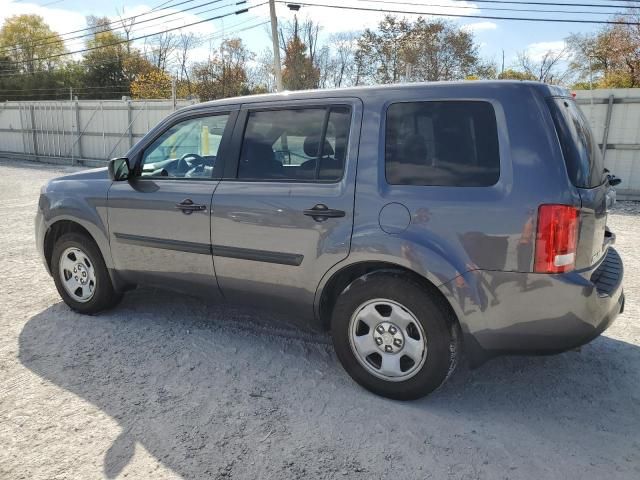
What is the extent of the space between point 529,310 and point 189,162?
2.62 metres

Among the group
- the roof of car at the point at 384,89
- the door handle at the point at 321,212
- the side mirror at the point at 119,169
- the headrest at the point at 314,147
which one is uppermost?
the roof of car at the point at 384,89

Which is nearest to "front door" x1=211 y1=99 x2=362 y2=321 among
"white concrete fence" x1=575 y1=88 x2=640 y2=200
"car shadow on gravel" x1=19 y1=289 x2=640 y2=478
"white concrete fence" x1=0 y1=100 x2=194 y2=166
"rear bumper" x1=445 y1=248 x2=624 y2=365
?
"car shadow on gravel" x1=19 y1=289 x2=640 y2=478

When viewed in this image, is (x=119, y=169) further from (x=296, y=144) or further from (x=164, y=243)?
(x=296, y=144)

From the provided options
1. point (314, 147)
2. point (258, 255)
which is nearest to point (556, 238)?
point (314, 147)

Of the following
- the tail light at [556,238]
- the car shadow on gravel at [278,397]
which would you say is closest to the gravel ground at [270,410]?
the car shadow on gravel at [278,397]

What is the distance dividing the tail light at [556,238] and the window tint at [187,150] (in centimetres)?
221

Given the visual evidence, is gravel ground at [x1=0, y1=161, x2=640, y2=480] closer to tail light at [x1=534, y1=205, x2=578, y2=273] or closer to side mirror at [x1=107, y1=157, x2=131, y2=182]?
tail light at [x1=534, y1=205, x2=578, y2=273]

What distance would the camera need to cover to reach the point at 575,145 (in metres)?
2.64

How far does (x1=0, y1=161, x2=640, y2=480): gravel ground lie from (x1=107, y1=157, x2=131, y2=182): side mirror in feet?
3.98

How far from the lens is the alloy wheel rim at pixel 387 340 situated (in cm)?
290

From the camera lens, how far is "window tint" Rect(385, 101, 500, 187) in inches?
105

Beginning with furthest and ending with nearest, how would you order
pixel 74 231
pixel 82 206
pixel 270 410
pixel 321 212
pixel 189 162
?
1. pixel 74 231
2. pixel 82 206
3. pixel 189 162
4. pixel 321 212
5. pixel 270 410

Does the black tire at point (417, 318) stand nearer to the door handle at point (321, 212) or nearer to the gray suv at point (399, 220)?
the gray suv at point (399, 220)

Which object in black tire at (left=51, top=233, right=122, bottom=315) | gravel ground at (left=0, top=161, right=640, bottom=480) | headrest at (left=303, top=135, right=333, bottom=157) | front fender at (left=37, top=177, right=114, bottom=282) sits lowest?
gravel ground at (left=0, top=161, right=640, bottom=480)
